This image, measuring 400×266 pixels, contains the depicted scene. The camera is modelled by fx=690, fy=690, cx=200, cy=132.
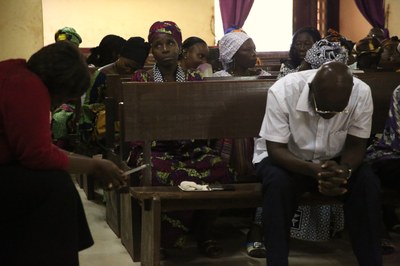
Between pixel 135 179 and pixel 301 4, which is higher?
pixel 301 4

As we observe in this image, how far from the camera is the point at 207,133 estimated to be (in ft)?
12.2

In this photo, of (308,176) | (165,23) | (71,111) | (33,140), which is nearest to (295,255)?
(308,176)

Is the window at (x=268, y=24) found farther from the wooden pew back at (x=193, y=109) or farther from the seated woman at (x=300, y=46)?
the wooden pew back at (x=193, y=109)

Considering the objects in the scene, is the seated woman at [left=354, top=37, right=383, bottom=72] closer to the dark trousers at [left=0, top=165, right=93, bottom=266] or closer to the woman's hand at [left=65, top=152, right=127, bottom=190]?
the woman's hand at [left=65, top=152, right=127, bottom=190]

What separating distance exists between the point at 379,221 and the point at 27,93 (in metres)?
1.69

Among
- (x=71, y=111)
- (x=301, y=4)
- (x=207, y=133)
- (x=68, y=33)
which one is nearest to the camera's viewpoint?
(x=207, y=133)

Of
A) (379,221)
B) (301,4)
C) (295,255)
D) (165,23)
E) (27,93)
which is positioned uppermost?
(301,4)

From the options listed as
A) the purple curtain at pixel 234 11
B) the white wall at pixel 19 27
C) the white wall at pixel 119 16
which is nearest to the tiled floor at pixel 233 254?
the white wall at pixel 19 27

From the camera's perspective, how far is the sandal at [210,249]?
12.6ft

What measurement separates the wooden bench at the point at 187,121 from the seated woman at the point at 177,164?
147 mm

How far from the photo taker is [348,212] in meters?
3.19

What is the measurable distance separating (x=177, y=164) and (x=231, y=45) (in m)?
1.70

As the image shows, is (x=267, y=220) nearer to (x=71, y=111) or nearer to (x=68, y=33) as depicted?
(x=71, y=111)

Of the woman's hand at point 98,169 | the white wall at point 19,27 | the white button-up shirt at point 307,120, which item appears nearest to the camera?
the woman's hand at point 98,169
